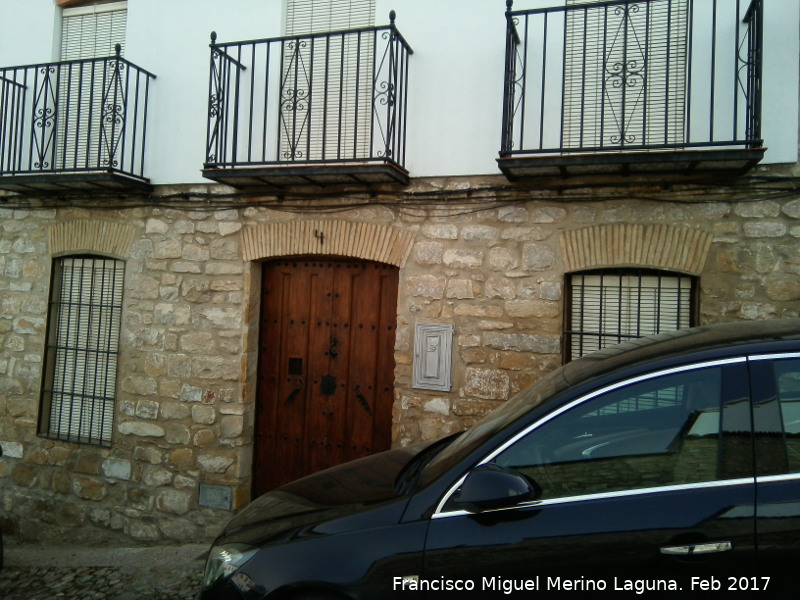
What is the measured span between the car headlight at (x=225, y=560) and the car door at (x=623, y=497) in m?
0.87

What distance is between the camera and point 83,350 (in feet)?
20.8

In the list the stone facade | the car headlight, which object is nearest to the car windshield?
the car headlight

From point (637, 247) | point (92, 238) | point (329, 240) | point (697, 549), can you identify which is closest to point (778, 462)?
point (697, 549)

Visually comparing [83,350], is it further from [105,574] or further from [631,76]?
[631,76]

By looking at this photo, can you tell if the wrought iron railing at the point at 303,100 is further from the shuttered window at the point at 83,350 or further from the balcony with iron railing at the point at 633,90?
the shuttered window at the point at 83,350

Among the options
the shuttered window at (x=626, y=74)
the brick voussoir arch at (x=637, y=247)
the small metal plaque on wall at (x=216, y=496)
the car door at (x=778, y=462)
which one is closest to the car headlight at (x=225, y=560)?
A: the car door at (x=778, y=462)

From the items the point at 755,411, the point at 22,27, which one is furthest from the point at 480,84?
the point at 22,27

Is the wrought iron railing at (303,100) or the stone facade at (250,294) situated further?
the wrought iron railing at (303,100)

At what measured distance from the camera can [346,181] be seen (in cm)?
524

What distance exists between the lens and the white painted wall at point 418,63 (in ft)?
14.5

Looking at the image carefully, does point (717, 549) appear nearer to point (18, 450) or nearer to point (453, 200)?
point (453, 200)

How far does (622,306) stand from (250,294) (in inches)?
125

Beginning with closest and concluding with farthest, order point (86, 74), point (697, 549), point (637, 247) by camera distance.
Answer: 1. point (697, 549)
2. point (637, 247)
3. point (86, 74)

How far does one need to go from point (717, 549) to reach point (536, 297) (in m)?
2.92
